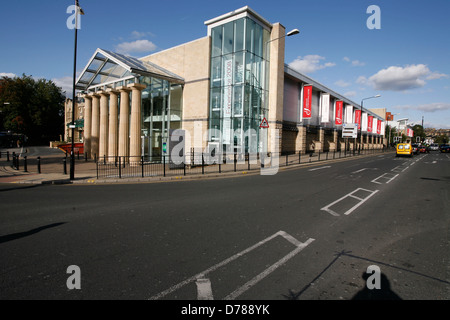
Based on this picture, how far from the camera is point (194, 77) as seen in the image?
25.9 meters

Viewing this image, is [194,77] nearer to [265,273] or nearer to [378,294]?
[265,273]

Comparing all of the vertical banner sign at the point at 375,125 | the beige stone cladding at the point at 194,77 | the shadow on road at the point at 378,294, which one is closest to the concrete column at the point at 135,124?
the beige stone cladding at the point at 194,77

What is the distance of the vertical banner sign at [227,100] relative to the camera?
2350 centimetres

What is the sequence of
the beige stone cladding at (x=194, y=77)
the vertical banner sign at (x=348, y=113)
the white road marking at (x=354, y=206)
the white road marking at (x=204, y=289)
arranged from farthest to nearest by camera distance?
the vertical banner sign at (x=348, y=113) → the beige stone cladding at (x=194, y=77) → the white road marking at (x=354, y=206) → the white road marking at (x=204, y=289)

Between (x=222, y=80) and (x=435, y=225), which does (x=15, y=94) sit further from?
(x=435, y=225)

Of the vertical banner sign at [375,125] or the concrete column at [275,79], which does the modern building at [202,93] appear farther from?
the vertical banner sign at [375,125]

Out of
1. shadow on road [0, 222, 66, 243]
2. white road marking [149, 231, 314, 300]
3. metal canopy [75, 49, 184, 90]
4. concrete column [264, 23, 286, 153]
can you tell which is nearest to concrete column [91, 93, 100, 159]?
metal canopy [75, 49, 184, 90]

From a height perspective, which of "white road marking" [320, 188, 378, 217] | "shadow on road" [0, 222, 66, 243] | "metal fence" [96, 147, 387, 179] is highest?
"metal fence" [96, 147, 387, 179]

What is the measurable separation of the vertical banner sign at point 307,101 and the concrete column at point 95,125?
24688 mm

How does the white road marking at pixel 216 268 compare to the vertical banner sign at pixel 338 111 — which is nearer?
the white road marking at pixel 216 268

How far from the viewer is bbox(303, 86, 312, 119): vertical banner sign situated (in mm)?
31156

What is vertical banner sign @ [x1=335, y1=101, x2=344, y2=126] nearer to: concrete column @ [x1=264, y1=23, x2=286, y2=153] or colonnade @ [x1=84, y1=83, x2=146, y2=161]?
concrete column @ [x1=264, y1=23, x2=286, y2=153]

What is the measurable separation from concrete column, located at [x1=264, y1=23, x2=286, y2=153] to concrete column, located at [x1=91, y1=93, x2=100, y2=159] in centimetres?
1885

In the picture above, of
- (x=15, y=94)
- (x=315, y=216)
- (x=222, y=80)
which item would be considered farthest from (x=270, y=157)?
(x=15, y=94)
